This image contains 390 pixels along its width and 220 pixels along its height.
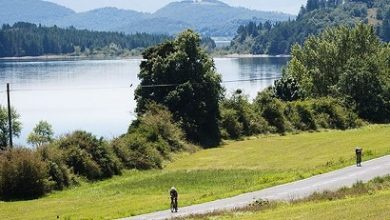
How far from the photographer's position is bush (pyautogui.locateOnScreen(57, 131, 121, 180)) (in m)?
50.1

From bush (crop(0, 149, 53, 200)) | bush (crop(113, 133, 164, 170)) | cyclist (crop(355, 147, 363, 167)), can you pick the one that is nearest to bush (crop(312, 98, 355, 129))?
bush (crop(113, 133, 164, 170))

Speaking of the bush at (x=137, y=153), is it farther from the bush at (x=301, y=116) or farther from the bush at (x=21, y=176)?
the bush at (x=301, y=116)

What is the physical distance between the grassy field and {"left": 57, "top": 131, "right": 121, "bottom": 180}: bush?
133cm

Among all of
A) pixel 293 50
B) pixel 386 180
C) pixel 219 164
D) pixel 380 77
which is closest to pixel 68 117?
pixel 293 50

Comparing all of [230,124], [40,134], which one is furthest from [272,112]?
[40,134]

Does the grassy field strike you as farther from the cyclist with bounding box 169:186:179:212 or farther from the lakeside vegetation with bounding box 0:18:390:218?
the cyclist with bounding box 169:186:179:212

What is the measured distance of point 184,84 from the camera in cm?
6475

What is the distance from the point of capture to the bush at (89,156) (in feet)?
164

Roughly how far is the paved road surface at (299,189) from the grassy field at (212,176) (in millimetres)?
1409

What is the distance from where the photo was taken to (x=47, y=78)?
7023 inches

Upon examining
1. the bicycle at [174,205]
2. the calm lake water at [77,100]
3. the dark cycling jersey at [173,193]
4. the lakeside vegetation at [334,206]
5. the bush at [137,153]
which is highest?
the lakeside vegetation at [334,206]

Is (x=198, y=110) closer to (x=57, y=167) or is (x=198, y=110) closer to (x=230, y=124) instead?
(x=230, y=124)

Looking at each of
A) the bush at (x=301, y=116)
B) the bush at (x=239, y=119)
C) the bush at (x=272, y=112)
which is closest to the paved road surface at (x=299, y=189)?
the bush at (x=239, y=119)

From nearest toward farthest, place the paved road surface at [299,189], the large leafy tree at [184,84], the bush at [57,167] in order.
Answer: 1. the paved road surface at [299,189]
2. the bush at [57,167]
3. the large leafy tree at [184,84]
